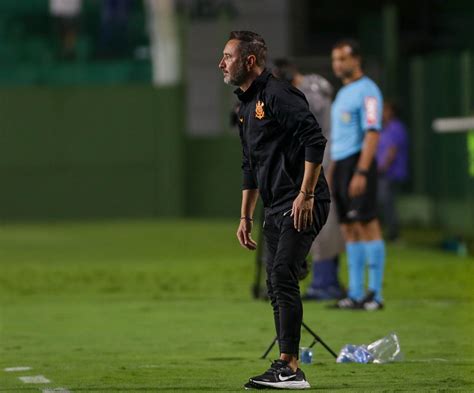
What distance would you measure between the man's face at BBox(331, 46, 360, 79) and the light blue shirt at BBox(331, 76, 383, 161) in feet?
0.35

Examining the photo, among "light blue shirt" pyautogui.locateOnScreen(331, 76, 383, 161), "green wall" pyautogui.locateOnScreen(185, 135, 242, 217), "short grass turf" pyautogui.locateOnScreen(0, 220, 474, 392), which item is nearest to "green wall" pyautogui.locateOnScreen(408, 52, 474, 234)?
"short grass turf" pyautogui.locateOnScreen(0, 220, 474, 392)

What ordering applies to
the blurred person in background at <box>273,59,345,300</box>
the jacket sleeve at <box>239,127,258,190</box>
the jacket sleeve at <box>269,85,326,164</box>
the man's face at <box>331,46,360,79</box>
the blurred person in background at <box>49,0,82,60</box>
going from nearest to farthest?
the jacket sleeve at <box>269,85,326,164</box> → the jacket sleeve at <box>239,127,258,190</box> → the man's face at <box>331,46,360,79</box> → the blurred person in background at <box>273,59,345,300</box> → the blurred person in background at <box>49,0,82,60</box>

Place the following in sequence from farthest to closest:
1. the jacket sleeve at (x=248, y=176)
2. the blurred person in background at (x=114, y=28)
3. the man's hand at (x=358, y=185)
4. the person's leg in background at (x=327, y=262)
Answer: the blurred person in background at (x=114, y=28)
the person's leg in background at (x=327, y=262)
the man's hand at (x=358, y=185)
the jacket sleeve at (x=248, y=176)

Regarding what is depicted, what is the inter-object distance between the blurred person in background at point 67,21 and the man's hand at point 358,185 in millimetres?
16194

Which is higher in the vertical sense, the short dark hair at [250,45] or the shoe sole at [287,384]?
the short dark hair at [250,45]

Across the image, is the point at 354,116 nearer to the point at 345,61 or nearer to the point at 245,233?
the point at 345,61

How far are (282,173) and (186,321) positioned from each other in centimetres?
419

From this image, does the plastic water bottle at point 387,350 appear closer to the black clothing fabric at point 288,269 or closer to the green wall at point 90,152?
the black clothing fabric at point 288,269

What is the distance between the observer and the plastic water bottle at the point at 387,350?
942cm

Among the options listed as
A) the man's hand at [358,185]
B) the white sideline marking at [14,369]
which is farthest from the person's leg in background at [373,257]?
the white sideline marking at [14,369]

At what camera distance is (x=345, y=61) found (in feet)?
40.9

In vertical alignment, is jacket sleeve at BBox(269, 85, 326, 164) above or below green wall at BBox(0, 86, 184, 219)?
above

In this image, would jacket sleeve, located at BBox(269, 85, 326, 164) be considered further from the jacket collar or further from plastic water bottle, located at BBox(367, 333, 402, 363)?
plastic water bottle, located at BBox(367, 333, 402, 363)

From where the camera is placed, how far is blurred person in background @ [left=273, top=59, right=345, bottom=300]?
13055mm
